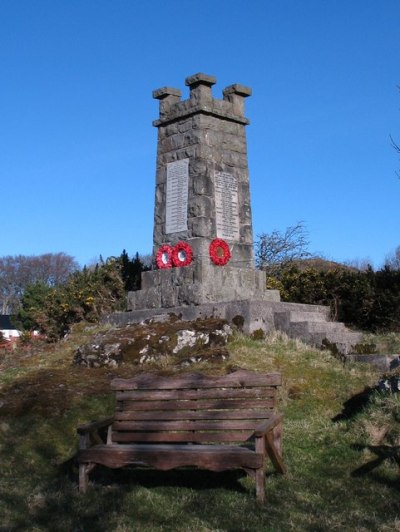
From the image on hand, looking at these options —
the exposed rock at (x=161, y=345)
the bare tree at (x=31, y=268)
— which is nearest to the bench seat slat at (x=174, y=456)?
the exposed rock at (x=161, y=345)

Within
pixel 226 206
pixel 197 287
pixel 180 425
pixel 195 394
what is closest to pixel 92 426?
pixel 180 425

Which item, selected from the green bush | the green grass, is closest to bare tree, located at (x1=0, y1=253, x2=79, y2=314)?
the green bush

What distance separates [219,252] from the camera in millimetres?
13688

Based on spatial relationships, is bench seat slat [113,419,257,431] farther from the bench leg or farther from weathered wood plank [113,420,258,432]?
the bench leg

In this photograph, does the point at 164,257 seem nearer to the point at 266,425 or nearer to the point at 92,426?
the point at 92,426

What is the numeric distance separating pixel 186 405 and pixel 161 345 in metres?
4.69

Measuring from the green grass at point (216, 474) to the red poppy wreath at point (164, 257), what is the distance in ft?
11.8

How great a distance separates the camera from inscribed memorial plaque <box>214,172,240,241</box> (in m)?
13.9

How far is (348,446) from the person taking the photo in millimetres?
7398

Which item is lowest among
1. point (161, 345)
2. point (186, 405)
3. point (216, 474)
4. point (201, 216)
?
point (216, 474)

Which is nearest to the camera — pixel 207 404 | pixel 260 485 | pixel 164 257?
pixel 260 485

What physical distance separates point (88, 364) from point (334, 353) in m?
3.77

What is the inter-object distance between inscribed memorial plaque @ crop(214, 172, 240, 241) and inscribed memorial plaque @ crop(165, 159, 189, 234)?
0.58 meters

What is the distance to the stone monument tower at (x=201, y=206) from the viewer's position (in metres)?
13.6
